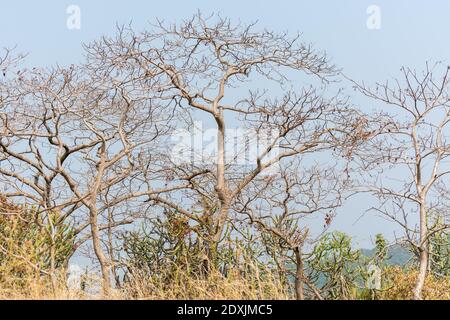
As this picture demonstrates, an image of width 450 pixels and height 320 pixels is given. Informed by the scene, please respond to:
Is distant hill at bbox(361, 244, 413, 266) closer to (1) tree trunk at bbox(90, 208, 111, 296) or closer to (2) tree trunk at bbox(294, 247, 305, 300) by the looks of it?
(2) tree trunk at bbox(294, 247, 305, 300)

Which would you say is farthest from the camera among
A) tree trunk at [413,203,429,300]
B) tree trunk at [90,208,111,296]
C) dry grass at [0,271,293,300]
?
tree trunk at [90,208,111,296]

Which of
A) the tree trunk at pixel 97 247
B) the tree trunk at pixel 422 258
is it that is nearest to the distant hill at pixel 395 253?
the tree trunk at pixel 422 258

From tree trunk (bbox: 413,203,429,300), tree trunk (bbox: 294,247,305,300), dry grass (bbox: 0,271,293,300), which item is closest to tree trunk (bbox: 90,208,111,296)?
dry grass (bbox: 0,271,293,300)

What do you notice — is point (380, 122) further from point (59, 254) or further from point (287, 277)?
point (59, 254)

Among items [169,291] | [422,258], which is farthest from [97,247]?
[422,258]

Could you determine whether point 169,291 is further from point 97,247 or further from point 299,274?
point 299,274

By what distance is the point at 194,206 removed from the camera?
9.59 metres

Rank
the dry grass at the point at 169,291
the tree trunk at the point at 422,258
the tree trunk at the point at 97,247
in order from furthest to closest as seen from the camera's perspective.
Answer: the tree trunk at the point at 97,247 → the tree trunk at the point at 422,258 → the dry grass at the point at 169,291

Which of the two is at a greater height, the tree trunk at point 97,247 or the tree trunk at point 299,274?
the tree trunk at point 97,247

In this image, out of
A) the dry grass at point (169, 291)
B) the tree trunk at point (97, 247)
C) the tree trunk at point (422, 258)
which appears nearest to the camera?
the dry grass at point (169, 291)

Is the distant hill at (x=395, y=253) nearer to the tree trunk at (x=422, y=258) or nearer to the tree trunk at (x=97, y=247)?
the tree trunk at (x=422, y=258)
